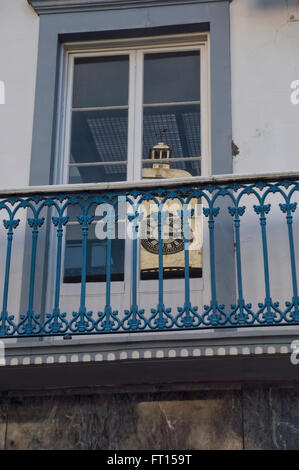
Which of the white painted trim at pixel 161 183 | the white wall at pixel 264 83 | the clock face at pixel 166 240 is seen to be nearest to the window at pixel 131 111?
the clock face at pixel 166 240

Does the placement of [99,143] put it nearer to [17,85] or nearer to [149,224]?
[17,85]

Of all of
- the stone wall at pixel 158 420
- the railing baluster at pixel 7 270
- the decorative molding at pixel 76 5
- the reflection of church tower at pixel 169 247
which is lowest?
the stone wall at pixel 158 420

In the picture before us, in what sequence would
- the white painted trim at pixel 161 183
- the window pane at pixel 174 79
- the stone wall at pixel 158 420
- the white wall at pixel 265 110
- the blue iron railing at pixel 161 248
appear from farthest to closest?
the window pane at pixel 174 79 → the white wall at pixel 265 110 → the white painted trim at pixel 161 183 → the stone wall at pixel 158 420 → the blue iron railing at pixel 161 248

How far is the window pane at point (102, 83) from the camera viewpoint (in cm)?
894

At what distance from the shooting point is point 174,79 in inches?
350

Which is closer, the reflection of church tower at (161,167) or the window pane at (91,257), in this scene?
→ the window pane at (91,257)

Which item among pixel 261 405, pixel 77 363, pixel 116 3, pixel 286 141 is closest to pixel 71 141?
pixel 116 3

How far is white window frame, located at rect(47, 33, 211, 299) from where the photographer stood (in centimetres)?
845

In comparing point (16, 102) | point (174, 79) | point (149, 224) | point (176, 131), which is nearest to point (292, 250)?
point (149, 224)

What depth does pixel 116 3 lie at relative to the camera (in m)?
8.88

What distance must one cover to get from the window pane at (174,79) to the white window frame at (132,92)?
3.3 inches

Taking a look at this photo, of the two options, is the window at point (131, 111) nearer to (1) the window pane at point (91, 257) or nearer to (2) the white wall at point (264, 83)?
(1) the window pane at point (91, 257)
